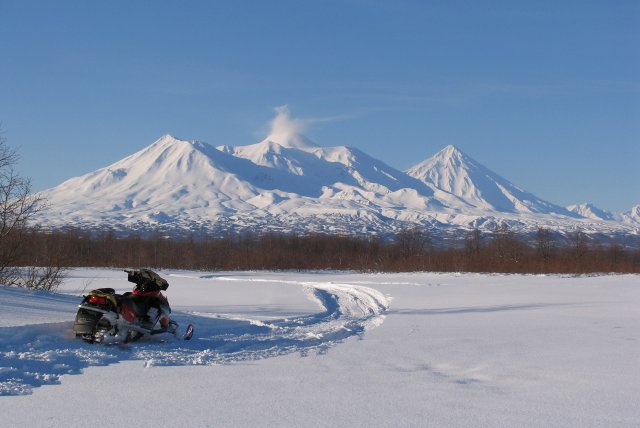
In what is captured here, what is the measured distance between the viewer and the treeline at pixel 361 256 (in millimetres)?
63844

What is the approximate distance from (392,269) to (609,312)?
5091 cm

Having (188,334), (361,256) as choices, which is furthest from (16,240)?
(361,256)

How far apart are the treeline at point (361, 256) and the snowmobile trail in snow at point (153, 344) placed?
149 ft

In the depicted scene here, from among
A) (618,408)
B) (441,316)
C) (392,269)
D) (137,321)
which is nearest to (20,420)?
(137,321)

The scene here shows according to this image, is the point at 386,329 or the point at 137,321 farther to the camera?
the point at 386,329

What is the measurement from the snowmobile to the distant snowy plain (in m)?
0.20

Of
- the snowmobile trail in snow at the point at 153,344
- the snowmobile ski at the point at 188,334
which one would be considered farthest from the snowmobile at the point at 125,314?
the snowmobile trail in snow at the point at 153,344

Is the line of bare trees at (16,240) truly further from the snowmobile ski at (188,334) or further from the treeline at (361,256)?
the treeline at (361,256)

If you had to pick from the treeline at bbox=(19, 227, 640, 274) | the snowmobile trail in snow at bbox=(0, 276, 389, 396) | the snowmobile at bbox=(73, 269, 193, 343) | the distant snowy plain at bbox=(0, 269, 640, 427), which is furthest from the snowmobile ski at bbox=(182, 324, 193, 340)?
the treeline at bbox=(19, 227, 640, 274)

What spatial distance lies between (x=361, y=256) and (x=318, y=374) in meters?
80.0

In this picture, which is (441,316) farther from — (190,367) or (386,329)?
(190,367)

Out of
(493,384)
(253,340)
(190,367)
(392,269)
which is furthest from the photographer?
(392,269)

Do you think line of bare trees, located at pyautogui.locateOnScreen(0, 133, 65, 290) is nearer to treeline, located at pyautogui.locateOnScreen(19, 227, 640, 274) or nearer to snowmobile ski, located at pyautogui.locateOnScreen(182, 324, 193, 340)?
snowmobile ski, located at pyautogui.locateOnScreen(182, 324, 193, 340)

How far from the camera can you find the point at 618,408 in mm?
6691
